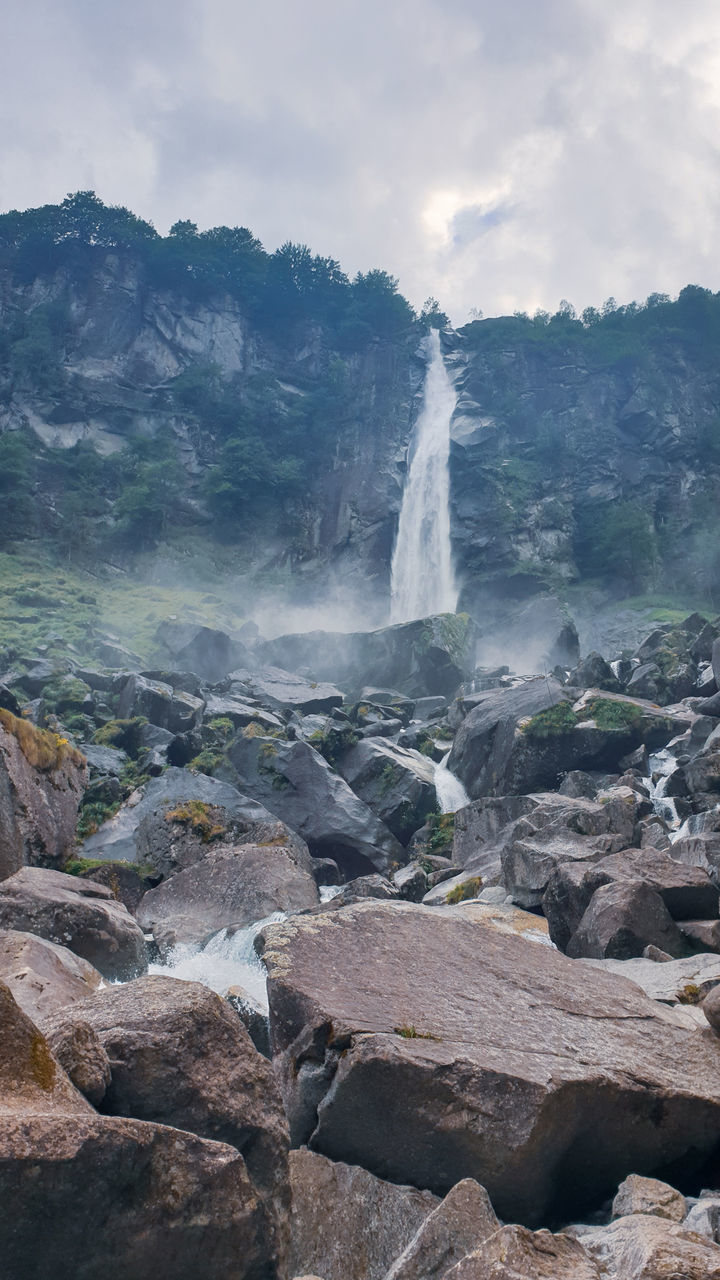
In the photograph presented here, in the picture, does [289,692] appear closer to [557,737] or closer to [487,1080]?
[557,737]

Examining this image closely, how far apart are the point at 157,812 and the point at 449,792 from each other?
8.41 meters

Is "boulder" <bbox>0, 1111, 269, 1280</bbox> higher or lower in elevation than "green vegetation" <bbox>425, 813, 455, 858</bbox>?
higher

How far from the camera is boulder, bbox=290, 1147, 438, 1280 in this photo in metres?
3.84

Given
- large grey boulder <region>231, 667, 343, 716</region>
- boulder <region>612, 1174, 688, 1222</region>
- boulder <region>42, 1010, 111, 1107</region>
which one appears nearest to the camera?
boulder <region>42, 1010, 111, 1107</region>

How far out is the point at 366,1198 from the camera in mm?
4133

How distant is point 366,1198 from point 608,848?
7637 millimetres

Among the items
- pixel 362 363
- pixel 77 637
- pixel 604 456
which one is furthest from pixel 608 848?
pixel 362 363

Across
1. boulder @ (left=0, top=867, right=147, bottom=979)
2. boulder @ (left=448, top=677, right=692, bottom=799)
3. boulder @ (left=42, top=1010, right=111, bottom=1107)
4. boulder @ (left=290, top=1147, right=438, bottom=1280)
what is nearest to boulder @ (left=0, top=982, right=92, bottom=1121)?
boulder @ (left=42, top=1010, right=111, bottom=1107)

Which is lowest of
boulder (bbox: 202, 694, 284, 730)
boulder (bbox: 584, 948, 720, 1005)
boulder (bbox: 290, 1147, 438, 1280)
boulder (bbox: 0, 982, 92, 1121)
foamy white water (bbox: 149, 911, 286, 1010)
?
foamy white water (bbox: 149, 911, 286, 1010)

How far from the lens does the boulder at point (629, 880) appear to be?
8.26 metres

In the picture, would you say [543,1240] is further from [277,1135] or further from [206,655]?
[206,655]

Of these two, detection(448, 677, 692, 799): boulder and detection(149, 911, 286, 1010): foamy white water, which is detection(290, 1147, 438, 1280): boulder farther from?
detection(448, 677, 692, 799): boulder

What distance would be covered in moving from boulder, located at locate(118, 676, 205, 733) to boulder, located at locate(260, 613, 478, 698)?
41.5ft

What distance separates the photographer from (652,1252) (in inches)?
114
